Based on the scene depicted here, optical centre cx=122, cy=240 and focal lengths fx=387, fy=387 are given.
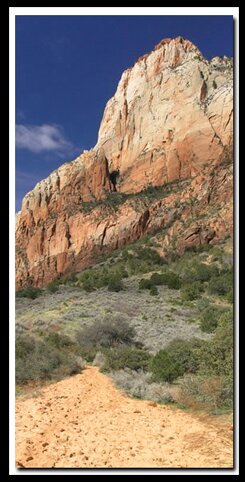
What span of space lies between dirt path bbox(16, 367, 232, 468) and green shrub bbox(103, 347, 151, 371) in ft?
4.83

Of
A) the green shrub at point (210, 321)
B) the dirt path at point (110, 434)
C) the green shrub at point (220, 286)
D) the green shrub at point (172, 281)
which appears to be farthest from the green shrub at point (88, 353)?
the green shrub at point (172, 281)

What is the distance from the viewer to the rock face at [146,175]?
36250 mm

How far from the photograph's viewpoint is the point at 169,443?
475cm

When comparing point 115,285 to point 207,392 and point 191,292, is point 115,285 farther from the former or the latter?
point 207,392

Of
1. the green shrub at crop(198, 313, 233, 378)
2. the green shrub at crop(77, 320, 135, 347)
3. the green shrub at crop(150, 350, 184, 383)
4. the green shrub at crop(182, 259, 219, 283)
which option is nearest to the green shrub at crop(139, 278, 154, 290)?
the green shrub at crop(182, 259, 219, 283)

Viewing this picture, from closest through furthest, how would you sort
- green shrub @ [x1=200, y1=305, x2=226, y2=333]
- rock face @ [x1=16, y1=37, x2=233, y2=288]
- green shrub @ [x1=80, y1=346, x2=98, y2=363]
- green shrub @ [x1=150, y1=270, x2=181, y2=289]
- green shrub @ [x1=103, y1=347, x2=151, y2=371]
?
green shrub @ [x1=103, y1=347, x2=151, y2=371], green shrub @ [x1=80, y1=346, x2=98, y2=363], green shrub @ [x1=200, y1=305, x2=226, y2=333], green shrub @ [x1=150, y1=270, x2=181, y2=289], rock face @ [x1=16, y1=37, x2=233, y2=288]

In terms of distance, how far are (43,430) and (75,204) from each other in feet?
137

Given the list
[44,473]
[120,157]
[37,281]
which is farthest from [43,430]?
[120,157]

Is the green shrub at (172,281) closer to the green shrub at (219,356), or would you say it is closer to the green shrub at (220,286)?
the green shrub at (220,286)

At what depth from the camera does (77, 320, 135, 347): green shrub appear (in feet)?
33.9

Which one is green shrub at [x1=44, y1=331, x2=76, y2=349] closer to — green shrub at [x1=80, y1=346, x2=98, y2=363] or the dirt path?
green shrub at [x1=80, y1=346, x2=98, y2=363]

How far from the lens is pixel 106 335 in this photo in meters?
10.4

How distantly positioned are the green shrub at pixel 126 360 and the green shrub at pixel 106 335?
3.77 ft
